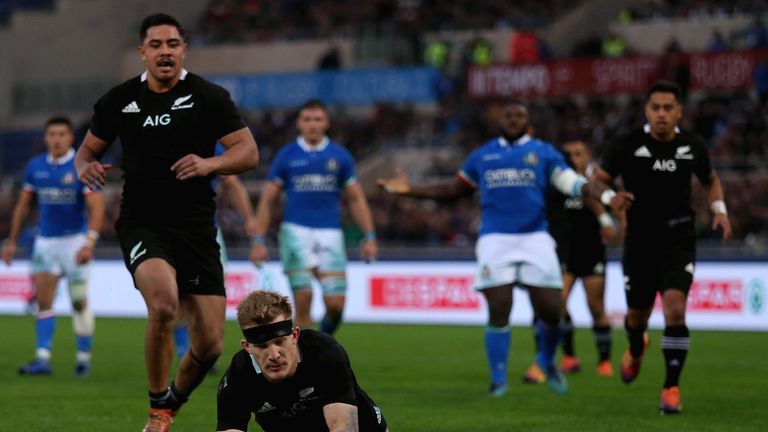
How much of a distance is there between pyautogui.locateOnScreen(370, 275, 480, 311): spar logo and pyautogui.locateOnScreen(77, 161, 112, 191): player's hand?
1674cm

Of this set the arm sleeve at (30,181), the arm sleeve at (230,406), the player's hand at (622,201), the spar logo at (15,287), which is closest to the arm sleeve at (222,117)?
the arm sleeve at (230,406)

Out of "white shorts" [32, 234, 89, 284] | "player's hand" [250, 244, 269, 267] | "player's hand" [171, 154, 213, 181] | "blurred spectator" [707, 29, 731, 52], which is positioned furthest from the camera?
"blurred spectator" [707, 29, 731, 52]

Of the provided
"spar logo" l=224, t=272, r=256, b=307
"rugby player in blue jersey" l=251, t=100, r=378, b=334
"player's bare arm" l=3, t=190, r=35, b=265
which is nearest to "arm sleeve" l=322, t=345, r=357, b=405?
"rugby player in blue jersey" l=251, t=100, r=378, b=334

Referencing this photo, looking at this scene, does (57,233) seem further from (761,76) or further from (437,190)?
(761,76)

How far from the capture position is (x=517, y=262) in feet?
45.5

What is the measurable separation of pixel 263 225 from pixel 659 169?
523cm

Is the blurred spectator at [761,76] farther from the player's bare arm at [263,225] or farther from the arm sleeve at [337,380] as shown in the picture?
the arm sleeve at [337,380]

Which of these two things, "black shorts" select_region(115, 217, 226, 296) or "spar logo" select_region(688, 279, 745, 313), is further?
"spar logo" select_region(688, 279, 745, 313)

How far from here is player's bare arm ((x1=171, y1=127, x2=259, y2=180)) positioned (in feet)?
31.0

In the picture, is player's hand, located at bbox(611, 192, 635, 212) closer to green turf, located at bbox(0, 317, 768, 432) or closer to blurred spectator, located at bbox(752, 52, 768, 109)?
green turf, located at bbox(0, 317, 768, 432)

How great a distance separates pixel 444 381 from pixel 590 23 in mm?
25331

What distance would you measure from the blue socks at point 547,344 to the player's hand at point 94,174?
5.78 metres

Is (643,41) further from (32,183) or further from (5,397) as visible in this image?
(5,397)

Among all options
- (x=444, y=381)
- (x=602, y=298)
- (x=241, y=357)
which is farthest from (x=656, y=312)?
(x=241, y=357)
